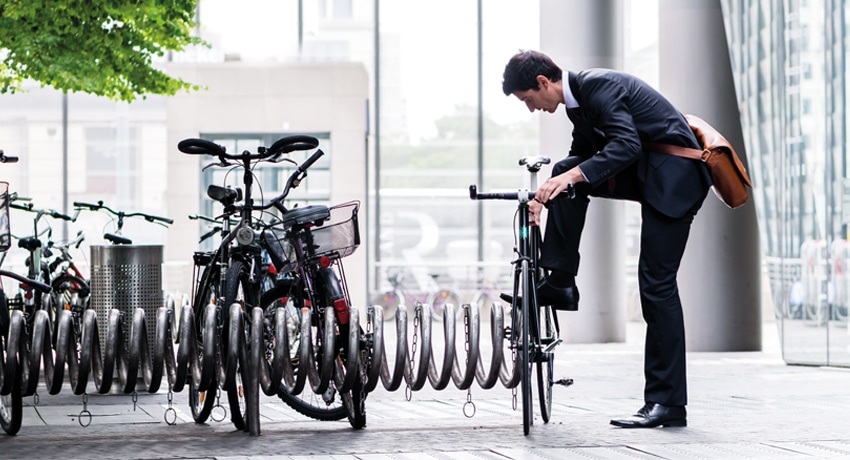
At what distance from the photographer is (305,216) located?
5.01m

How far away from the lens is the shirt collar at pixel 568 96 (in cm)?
495

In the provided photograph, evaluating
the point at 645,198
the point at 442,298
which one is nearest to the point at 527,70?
the point at 645,198

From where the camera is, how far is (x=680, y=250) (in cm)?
503

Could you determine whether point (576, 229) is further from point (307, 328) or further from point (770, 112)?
point (770, 112)

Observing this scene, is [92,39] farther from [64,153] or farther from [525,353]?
[64,153]

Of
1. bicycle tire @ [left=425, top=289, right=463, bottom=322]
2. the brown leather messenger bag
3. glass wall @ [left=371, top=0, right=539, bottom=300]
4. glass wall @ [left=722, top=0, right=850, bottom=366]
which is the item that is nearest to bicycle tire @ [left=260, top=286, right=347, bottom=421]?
the brown leather messenger bag

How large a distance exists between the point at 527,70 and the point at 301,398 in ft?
5.35

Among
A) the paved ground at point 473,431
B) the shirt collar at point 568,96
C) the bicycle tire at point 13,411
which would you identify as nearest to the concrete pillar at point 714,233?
the paved ground at point 473,431

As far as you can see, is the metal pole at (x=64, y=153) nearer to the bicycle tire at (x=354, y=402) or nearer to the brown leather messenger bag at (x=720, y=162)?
the bicycle tire at (x=354, y=402)

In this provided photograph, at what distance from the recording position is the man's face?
4.89 m

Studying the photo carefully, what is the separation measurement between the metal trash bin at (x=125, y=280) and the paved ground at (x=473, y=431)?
1.60 ft

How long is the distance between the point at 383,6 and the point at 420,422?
15.7m

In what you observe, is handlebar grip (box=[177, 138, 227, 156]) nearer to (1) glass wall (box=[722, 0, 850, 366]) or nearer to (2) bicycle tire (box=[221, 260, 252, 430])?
(2) bicycle tire (box=[221, 260, 252, 430])

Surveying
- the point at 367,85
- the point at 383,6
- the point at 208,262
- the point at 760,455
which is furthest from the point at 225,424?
the point at 383,6
